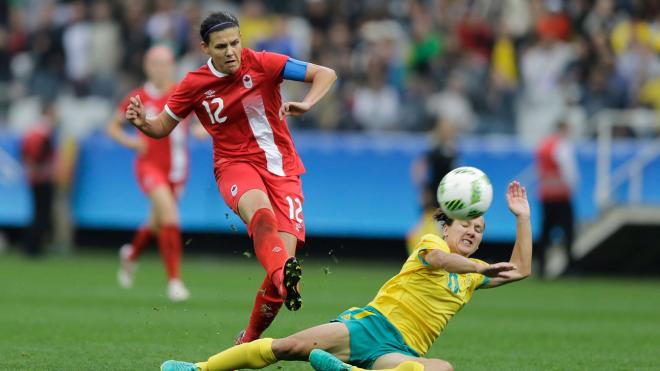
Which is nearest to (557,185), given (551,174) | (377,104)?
(551,174)

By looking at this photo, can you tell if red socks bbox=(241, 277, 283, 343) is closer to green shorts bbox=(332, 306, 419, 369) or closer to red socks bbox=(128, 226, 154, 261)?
green shorts bbox=(332, 306, 419, 369)

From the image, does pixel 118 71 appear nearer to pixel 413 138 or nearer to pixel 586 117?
pixel 413 138

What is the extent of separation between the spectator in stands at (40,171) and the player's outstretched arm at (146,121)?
13518 millimetres

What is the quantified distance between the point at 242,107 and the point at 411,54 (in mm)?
13706

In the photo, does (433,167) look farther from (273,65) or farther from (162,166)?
(273,65)

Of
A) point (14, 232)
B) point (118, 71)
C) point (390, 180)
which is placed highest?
point (118, 71)

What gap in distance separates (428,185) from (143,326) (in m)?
8.64

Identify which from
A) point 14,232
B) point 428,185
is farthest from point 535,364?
point 14,232

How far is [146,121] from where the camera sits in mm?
8891

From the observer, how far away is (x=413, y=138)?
21562mm

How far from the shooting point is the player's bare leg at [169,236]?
14289 millimetres

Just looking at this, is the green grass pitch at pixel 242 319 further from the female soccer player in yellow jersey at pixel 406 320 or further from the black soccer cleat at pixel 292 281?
the female soccer player in yellow jersey at pixel 406 320

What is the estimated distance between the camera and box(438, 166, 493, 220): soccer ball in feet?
24.4

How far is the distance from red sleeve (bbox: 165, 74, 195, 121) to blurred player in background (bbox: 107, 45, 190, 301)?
5431mm
